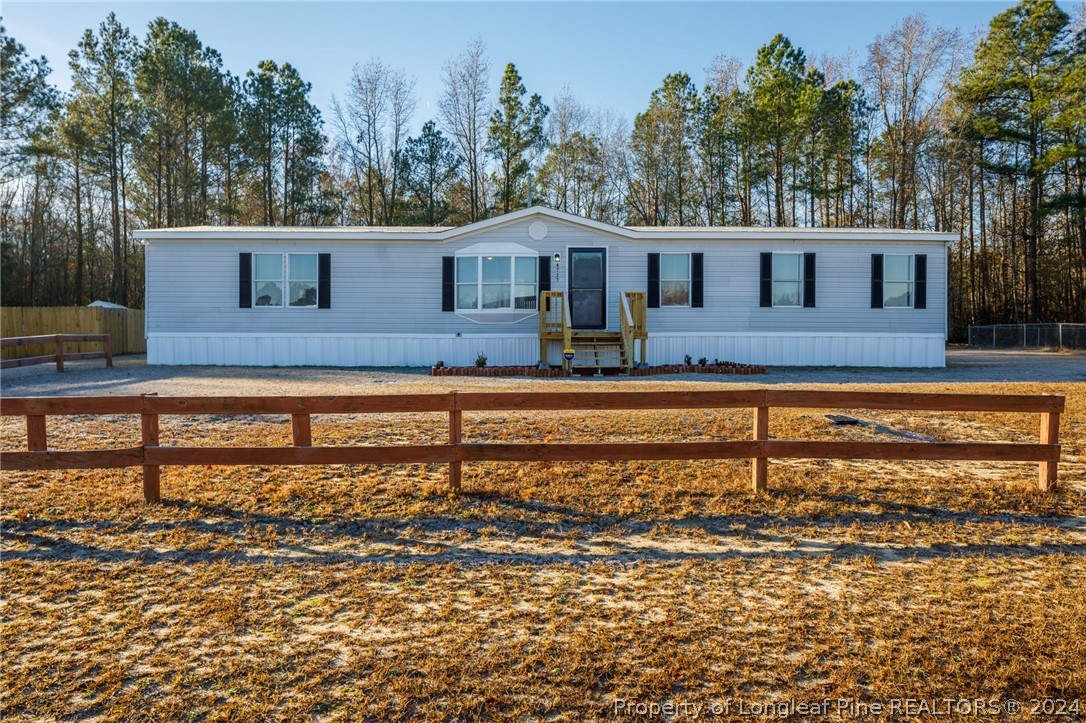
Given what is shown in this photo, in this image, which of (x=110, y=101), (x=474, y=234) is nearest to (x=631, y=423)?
(x=474, y=234)

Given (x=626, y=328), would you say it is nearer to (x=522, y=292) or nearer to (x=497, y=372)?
(x=522, y=292)

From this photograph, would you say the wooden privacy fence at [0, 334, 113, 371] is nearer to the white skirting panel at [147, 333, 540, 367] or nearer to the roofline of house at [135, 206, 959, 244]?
the white skirting panel at [147, 333, 540, 367]

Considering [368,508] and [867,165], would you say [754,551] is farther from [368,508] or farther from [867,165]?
[867,165]

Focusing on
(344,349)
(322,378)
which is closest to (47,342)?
(344,349)

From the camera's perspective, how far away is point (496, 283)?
16031 mm

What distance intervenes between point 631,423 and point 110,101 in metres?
26.2

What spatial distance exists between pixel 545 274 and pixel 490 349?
7.13ft

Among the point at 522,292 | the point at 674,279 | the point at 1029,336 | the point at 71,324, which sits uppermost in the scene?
the point at 674,279

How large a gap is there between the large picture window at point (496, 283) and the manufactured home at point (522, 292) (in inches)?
1.3

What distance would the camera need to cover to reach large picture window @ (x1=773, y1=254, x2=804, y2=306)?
1622 centimetres

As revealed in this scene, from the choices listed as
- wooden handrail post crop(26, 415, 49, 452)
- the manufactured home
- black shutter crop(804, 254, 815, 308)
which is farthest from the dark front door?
wooden handrail post crop(26, 415, 49, 452)

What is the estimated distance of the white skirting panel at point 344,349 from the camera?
1612cm

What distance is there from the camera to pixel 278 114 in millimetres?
29562

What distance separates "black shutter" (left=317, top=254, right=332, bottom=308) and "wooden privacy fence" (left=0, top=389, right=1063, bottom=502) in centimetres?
1078
